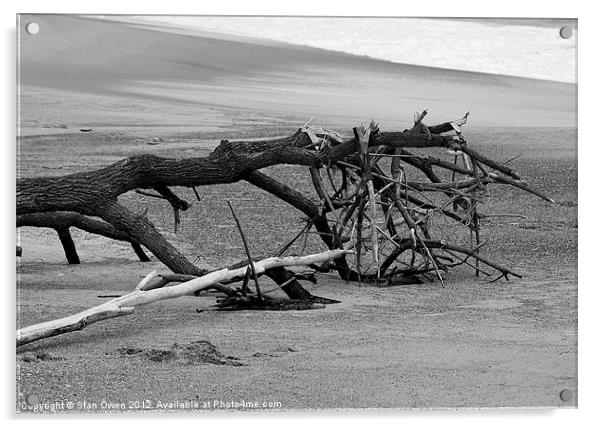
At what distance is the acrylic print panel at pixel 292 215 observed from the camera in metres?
5.31

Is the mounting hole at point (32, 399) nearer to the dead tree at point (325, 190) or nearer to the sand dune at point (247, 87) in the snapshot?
the dead tree at point (325, 190)

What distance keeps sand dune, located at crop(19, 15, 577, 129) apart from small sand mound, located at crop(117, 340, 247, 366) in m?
0.91

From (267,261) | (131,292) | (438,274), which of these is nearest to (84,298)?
(131,292)

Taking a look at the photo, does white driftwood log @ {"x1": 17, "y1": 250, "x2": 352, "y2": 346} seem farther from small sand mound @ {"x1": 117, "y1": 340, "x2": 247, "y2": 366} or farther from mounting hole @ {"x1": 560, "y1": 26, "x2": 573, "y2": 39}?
mounting hole @ {"x1": 560, "y1": 26, "x2": 573, "y2": 39}

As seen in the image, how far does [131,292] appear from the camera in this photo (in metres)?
5.77

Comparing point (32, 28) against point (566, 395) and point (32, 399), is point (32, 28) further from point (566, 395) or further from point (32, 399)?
point (566, 395)

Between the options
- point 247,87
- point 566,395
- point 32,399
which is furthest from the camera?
point 247,87

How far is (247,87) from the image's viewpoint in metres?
6.07

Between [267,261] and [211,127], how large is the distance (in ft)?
2.10

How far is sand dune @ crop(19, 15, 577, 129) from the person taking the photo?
19.2ft

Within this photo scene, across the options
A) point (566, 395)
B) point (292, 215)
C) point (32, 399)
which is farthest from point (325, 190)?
point (32, 399)

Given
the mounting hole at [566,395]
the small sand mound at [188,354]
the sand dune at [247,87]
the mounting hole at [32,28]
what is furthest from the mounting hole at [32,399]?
the mounting hole at [566,395]

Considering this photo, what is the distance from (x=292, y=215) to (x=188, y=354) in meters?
1.17
